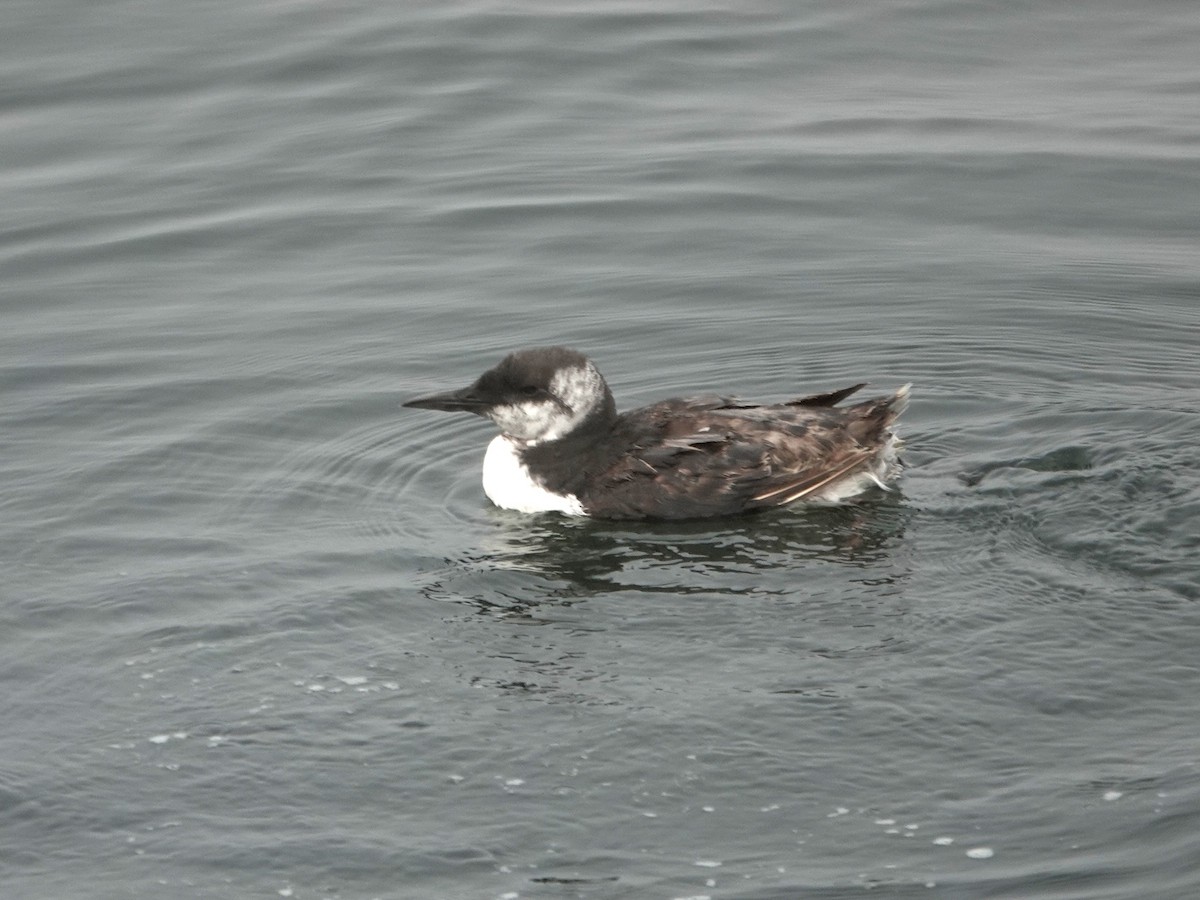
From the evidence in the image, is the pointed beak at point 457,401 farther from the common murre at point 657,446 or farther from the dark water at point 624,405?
the dark water at point 624,405

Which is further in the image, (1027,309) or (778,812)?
(1027,309)

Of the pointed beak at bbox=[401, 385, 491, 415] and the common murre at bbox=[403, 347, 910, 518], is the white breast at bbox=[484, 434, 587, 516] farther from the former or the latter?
the pointed beak at bbox=[401, 385, 491, 415]

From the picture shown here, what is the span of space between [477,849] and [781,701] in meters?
1.33

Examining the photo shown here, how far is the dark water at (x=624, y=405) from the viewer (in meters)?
6.03

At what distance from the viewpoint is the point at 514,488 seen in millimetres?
8578

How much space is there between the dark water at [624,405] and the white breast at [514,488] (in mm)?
150

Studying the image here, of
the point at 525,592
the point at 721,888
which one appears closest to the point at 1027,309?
the point at 525,592

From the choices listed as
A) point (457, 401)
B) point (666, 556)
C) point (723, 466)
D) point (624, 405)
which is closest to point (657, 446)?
point (723, 466)

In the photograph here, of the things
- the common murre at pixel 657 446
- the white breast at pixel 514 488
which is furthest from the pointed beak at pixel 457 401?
the white breast at pixel 514 488

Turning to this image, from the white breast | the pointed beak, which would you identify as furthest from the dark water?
the pointed beak

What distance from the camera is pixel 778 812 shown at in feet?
19.6

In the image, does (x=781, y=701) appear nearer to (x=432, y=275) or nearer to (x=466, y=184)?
(x=432, y=275)

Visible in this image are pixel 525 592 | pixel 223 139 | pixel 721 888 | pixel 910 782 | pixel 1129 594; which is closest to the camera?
pixel 721 888

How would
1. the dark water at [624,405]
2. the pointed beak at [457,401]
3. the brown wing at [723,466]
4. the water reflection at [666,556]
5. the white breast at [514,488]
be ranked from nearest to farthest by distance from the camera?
1. the dark water at [624,405]
2. the water reflection at [666,556]
3. the brown wing at [723,466]
4. the white breast at [514,488]
5. the pointed beak at [457,401]
